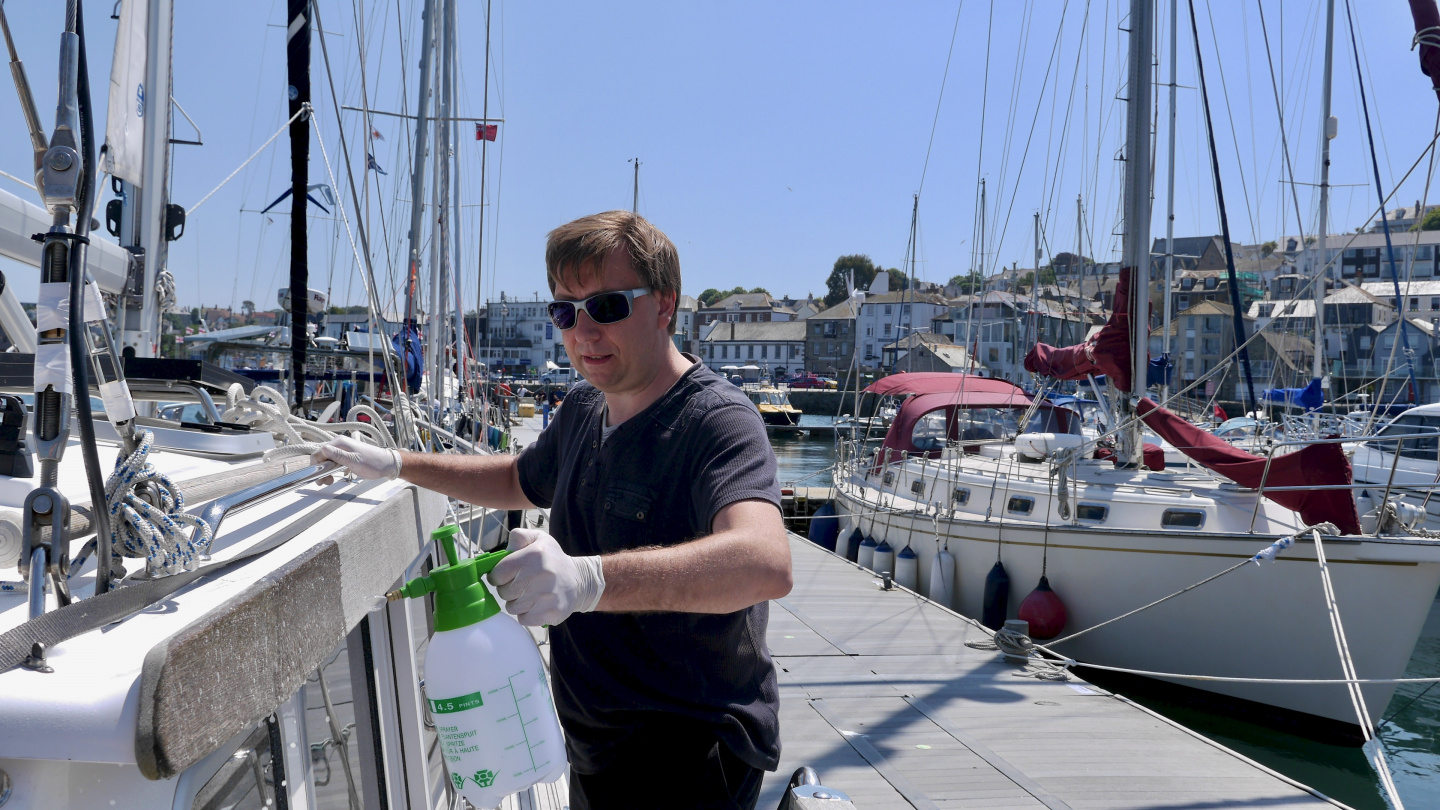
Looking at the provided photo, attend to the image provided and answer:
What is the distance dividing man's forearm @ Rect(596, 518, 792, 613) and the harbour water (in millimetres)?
9066

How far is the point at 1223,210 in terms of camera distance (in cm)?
1332

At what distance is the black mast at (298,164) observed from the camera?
16.2ft

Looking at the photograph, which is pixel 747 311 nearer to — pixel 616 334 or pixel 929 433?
pixel 929 433

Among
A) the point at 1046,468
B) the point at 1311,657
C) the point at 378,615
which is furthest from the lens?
the point at 1046,468

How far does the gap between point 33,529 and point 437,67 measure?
9.51 m

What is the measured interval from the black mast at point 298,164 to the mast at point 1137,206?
9.37 metres

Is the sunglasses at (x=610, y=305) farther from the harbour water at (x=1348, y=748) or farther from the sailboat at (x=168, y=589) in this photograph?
the harbour water at (x=1348, y=748)

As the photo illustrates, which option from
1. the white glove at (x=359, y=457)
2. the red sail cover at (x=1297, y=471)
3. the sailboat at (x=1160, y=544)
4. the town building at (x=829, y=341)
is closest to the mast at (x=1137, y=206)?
the sailboat at (x=1160, y=544)

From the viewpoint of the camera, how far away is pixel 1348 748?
910cm

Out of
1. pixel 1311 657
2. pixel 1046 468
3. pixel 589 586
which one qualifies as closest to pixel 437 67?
pixel 1046 468

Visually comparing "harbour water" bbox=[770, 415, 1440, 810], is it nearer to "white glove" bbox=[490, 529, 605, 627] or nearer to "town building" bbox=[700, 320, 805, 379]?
"white glove" bbox=[490, 529, 605, 627]

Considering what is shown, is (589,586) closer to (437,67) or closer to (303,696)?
(303,696)

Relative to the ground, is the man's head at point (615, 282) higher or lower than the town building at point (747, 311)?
lower

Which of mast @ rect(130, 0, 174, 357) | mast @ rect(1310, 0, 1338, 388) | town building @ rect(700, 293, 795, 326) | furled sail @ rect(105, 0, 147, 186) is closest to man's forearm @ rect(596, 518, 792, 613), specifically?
furled sail @ rect(105, 0, 147, 186)
